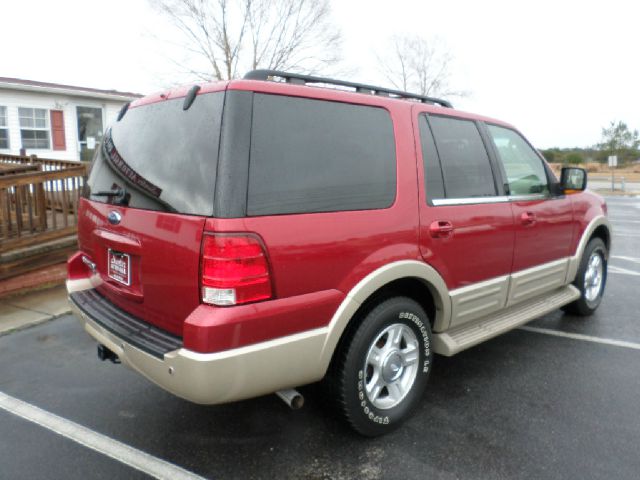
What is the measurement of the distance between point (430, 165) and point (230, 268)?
4.91 ft

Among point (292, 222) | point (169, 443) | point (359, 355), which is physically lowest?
point (169, 443)

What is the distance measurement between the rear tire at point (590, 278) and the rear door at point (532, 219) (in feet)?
1.52

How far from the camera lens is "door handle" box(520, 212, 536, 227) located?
357 cm

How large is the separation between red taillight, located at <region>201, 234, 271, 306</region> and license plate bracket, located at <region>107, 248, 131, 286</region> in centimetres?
68

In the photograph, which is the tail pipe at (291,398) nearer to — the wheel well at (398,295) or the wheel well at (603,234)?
the wheel well at (398,295)

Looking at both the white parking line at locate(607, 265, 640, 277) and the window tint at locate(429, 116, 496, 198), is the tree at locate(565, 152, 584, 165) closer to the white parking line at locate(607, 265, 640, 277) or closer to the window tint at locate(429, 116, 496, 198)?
the white parking line at locate(607, 265, 640, 277)

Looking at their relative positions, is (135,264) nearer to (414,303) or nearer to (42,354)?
(414,303)

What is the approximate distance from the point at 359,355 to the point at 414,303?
1.70 ft

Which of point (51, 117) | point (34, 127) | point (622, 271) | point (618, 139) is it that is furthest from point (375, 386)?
point (618, 139)

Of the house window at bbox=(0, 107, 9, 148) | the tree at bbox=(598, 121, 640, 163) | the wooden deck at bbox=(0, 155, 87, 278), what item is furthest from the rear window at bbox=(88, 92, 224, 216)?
the tree at bbox=(598, 121, 640, 163)

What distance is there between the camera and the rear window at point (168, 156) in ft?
7.38

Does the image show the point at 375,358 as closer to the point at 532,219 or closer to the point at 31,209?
the point at 532,219

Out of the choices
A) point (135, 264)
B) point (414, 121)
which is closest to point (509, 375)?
point (414, 121)

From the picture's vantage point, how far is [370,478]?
7.99 feet
